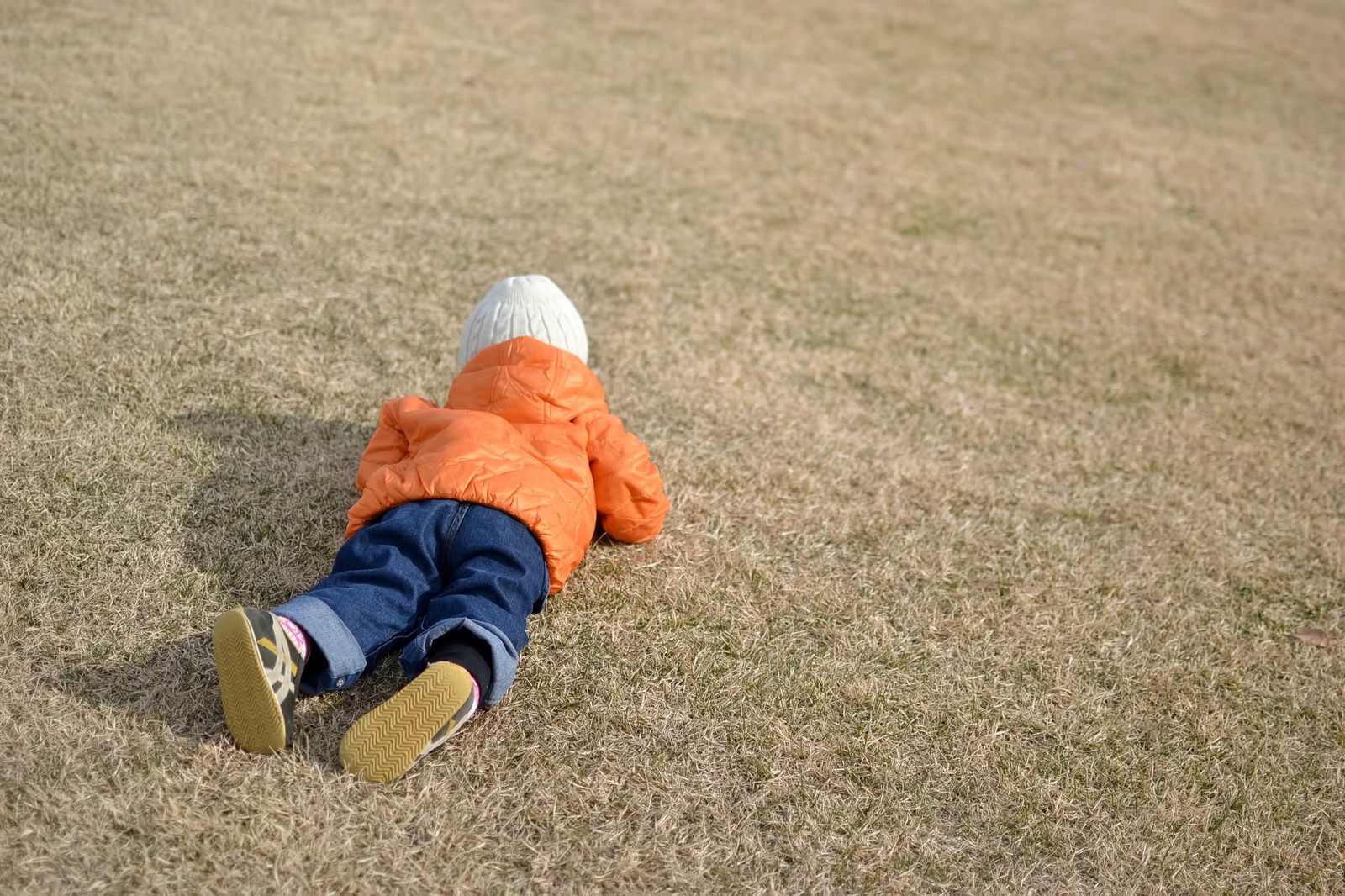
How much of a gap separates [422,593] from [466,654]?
0.22 m

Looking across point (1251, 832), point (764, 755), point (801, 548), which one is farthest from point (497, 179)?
point (1251, 832)

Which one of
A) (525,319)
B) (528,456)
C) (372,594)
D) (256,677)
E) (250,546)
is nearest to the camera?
(256,677)

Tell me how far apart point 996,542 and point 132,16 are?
5.24 meters

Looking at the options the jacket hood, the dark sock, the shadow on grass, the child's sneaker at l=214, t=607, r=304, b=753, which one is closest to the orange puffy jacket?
the jacket hood

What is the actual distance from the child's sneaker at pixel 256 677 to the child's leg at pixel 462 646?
140 mm

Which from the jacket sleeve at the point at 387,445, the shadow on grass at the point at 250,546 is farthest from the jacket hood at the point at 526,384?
the shadow on grass at the point at 250,546

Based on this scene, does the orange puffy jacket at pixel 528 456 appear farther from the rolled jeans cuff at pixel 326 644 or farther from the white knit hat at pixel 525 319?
the rolled jeans cuff at pixel 326 644

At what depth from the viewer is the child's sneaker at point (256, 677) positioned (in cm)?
195

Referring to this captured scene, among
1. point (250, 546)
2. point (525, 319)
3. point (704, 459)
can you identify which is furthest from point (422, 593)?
point (704, 459)

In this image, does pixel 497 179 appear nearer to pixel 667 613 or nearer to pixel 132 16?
pixel 132 16

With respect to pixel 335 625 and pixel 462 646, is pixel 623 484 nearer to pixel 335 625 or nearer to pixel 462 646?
pixel 462 646

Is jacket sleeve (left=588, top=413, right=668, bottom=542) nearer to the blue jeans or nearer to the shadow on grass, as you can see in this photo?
the blue jeans

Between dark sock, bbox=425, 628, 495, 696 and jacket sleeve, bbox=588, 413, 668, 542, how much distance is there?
1.91 ft

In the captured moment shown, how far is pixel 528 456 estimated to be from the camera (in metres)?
2.47
